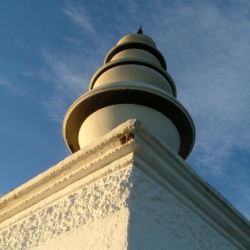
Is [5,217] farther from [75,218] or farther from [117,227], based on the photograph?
[117,227]

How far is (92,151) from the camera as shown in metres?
1.90

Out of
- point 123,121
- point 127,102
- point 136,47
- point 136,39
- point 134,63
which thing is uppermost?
point 136,39

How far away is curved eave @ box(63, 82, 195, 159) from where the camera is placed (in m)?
2.64

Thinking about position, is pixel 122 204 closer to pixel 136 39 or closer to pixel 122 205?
pixel 122 205

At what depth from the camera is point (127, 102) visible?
8.76ft

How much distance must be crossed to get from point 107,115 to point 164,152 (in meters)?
0.79

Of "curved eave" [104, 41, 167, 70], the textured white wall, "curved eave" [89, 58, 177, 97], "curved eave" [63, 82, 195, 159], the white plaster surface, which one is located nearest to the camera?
the textured white wall

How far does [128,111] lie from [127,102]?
0.13 metres

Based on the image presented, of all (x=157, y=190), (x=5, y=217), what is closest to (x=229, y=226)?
(x=157, y=190)

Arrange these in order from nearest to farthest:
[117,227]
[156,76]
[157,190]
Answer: [117,227] → [157,190] → [156,76]

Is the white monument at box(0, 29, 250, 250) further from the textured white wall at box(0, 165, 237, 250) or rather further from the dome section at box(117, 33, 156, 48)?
the dome section at box(117, 33, 156, 48)

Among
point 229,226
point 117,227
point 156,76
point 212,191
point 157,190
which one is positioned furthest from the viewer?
point 156,76

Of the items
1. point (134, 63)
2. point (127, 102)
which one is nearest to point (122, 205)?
point (127, 102)

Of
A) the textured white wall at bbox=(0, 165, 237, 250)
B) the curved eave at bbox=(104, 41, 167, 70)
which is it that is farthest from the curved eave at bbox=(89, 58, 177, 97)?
the textured white wall at bbox=(0, 165, 237, 250)
